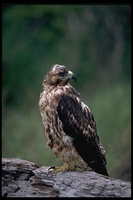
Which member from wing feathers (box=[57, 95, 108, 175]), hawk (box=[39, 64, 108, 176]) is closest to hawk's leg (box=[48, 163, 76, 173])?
hawk (box=[39, 64, 108, 176])

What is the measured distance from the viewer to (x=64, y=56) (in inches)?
750

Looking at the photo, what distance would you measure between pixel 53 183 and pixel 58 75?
3.76 ft

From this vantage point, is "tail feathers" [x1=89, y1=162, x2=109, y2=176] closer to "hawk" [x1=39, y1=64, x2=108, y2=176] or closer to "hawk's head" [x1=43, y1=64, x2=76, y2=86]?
"hawk" [x1=39, y1=64, x2=108, y2=176]

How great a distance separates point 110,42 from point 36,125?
3683 millimetres

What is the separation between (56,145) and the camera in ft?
30.7

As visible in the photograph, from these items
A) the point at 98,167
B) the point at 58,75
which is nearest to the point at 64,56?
the point at 58,75

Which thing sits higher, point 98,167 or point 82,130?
point 82,130

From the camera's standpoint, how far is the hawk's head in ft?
30.8

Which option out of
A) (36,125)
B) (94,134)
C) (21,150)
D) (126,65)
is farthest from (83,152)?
(126,65)

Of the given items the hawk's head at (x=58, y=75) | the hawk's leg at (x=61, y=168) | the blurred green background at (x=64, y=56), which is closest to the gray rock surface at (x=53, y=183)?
the hawk's leg at (x=61, y=168)

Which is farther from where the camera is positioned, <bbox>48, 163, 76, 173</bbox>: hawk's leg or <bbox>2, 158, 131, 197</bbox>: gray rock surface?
<bbox>48, 163, 76, 173</bbox>: hawk's leg

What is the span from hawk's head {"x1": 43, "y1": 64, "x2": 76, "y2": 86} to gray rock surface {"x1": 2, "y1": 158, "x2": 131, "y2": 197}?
0.90m

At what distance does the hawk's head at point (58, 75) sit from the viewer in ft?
30.8

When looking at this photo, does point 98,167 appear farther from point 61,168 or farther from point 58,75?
point 58,75
